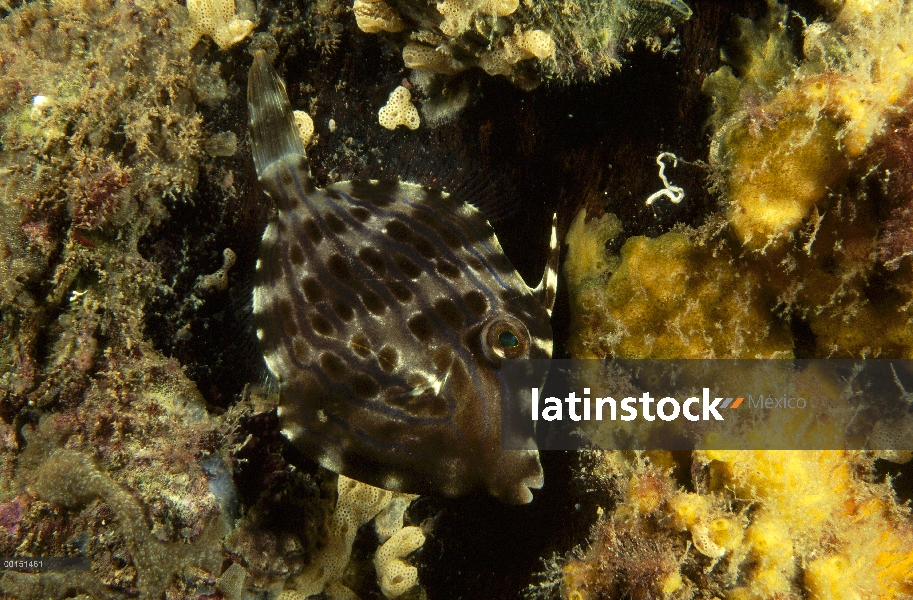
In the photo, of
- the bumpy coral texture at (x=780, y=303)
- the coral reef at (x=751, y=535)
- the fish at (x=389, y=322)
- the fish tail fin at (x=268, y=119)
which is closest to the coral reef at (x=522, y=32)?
the bumpy coral texture at (x=780, y=303)

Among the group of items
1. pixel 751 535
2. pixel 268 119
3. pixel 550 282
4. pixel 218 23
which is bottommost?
pixel 751 535

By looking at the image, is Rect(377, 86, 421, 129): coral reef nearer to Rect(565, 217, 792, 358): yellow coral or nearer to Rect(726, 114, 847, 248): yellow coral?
Rect(565, 217, 792, 358): yellow coral

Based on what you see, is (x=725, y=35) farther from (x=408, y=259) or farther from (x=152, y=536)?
(x=152, y=536)

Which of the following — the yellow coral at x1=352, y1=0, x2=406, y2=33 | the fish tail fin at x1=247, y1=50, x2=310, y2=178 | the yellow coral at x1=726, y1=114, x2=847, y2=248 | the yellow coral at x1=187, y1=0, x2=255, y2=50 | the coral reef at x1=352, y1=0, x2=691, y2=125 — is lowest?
the yellow coral at x1=726, y1=114, x2=847, y2=248

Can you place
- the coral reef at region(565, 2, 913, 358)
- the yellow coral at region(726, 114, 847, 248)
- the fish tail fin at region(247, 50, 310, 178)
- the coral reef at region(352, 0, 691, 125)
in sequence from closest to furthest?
the coral reef at region(565, 2, 913, 358)
the yellow coral at region(726, 114, 847, 248)
the coral reef at region(352, 0, 691, 125)
the fish tail fin at region(247, 50, 310, 178)

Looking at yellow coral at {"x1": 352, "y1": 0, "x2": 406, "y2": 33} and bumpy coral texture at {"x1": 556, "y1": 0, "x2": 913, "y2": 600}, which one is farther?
yellow coral at {"x1": 352, "y1": 0, "x2": 406, "y2": 33}

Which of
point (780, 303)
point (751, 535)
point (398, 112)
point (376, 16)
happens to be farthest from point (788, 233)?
point (376, 16)

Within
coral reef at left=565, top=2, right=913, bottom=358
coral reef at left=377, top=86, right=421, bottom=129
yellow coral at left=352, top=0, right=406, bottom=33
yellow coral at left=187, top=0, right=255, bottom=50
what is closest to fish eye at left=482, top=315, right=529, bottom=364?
coral reef at left=565, top=2, right=913, bottom=358

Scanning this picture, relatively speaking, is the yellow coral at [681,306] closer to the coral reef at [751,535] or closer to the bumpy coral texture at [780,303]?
the bumpy coral texture at [780,303]

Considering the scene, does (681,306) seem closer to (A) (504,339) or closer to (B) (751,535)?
(A) (504,339)
